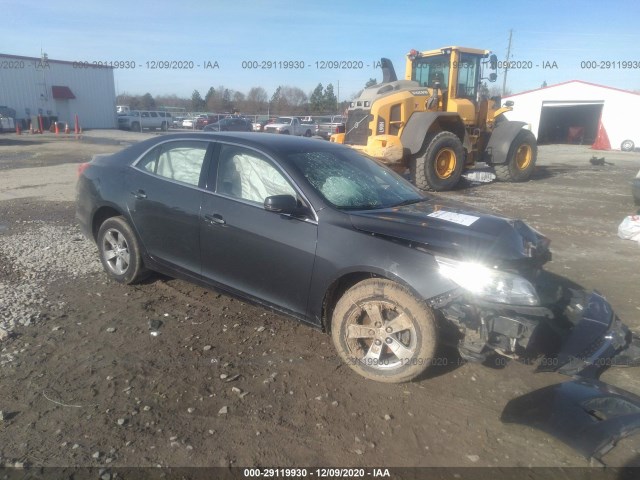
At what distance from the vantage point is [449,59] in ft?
37.8

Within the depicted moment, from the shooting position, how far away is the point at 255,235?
11.6ft

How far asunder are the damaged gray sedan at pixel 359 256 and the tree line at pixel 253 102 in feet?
171

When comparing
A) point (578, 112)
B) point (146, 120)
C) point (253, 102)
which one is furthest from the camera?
point (253, 102)

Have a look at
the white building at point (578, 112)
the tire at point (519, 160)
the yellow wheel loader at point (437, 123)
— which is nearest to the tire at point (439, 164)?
the yellow wheel loader at point (437, 123)

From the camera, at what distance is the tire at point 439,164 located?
10727 mm

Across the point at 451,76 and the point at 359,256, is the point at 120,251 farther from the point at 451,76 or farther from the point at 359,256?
the point at 451,76

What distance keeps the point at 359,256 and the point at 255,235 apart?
87cm

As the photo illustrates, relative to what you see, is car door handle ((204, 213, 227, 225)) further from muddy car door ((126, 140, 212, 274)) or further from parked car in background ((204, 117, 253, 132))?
parked car in background ((204, 117, 253, 132))

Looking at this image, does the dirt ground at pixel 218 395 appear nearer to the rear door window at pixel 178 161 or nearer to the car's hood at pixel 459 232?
the car's hood at pixel 459 232

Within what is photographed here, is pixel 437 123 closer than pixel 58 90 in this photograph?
Yes

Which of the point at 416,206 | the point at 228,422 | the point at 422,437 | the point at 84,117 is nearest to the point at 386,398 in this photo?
the point at 422,437

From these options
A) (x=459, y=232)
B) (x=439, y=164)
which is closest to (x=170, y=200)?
(x=459, y=232)

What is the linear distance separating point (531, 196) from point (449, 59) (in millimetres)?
3874

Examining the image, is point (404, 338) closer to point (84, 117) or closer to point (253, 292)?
point (253, 292)
